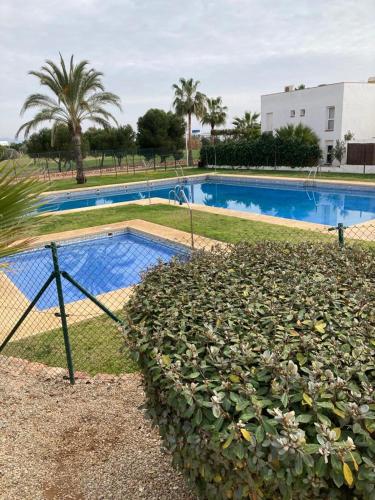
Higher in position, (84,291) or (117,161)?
(117,161)

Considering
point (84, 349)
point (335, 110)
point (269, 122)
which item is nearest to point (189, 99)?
point (269, 122)

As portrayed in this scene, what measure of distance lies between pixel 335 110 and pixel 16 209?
27.3 m

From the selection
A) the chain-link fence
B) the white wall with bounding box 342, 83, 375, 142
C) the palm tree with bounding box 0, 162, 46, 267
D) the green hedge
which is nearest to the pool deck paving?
the palm tree with bounding box 0, 162, 46, 267

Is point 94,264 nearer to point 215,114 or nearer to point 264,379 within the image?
point 264,379


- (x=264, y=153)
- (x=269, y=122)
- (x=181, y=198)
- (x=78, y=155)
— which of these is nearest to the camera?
(x=181, y=198)

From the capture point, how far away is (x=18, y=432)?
3379mm

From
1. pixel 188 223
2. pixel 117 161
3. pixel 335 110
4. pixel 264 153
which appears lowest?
pixel 188 223

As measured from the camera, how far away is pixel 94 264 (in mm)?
10680

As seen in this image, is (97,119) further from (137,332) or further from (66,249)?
(137,332)

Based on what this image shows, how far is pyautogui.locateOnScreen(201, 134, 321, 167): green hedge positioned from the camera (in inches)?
1026

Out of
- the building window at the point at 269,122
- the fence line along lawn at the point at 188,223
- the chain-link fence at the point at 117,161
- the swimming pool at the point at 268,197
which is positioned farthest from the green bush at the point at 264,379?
the building window at the point at 269,122

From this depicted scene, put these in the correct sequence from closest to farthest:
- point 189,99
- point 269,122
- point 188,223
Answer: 1. point 188,223
2. point 269,122
3. point 189,99

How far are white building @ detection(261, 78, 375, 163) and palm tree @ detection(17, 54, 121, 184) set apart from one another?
13345 mm

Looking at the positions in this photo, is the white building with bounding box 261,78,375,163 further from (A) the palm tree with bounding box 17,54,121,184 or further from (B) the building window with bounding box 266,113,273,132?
(A) the palm tree with bounding box 17,54,121,184
